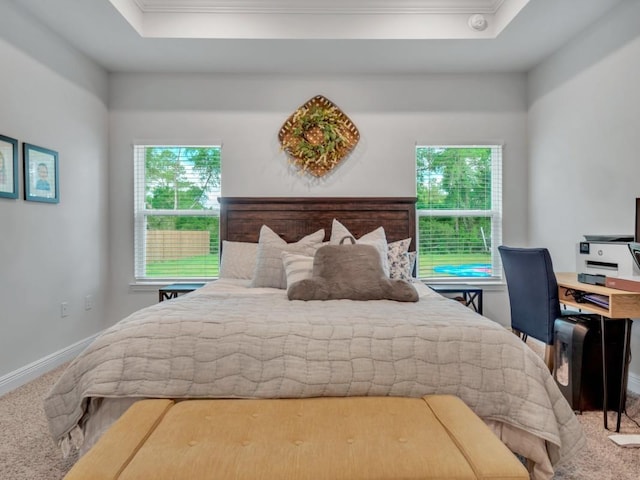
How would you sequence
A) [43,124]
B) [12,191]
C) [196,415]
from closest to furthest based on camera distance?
[196,415], [12,191], [43,124]

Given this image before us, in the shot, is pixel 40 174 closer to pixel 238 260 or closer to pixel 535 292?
pixel 238 260

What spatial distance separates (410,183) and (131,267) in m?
2.95

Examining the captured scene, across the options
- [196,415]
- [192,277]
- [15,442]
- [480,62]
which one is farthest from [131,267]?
[480,62]

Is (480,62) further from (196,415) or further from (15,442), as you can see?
(15,442)

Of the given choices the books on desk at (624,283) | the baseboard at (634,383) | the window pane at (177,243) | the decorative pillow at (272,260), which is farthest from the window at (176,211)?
the baseboard at (634,383)

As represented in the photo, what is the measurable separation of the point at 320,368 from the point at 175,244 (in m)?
3.00

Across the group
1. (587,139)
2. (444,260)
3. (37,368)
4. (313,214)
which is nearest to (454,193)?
(444,260)

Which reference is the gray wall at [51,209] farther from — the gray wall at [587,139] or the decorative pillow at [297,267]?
the gray wall at [587,139]

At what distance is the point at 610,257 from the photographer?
240 cm

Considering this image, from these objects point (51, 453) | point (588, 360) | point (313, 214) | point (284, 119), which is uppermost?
point (284, 119)

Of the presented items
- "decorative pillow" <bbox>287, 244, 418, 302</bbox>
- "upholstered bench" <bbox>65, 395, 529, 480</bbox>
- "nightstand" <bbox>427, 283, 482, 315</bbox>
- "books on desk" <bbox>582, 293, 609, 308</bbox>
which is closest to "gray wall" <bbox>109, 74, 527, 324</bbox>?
"nightstand" <bbox>427, 283, 482, 315</bbox>

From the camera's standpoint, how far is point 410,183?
4.14 meters

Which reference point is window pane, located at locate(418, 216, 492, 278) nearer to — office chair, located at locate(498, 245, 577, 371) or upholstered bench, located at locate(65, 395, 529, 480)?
office chair, located at locate(498, 245, 577, 371)

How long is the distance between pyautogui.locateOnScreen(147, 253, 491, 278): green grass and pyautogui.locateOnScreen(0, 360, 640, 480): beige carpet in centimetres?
177
